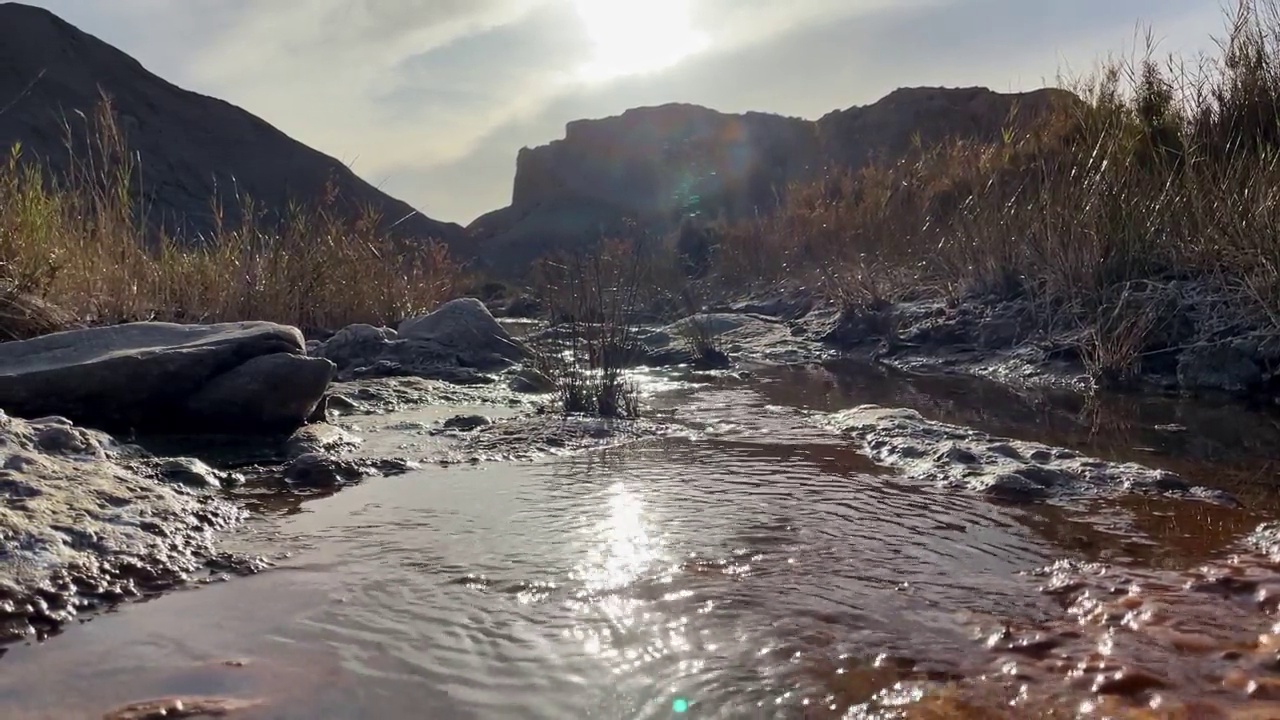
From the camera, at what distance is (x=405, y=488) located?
272 centimetres

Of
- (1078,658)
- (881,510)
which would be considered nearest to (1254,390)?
(881,510)

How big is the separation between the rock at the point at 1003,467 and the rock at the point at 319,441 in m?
1.80

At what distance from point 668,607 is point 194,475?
1.60 m

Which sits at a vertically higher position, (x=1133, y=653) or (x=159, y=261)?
(x=159, y=261)

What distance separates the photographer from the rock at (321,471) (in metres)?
2.74

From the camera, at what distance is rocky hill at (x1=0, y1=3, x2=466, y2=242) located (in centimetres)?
3488

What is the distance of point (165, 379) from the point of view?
3.24 metres

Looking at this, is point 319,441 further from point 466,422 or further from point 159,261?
point 159,261

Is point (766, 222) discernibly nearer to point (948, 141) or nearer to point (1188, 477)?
point (948, 141)

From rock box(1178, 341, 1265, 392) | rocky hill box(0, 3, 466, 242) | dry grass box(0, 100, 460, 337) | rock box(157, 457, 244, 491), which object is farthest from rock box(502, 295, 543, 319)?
rocky hill box(0, 3, 466, 242)

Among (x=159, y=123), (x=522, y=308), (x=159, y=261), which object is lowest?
(x=522, y=308)

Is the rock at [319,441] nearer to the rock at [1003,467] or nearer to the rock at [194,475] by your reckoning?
the rock at [194,475]

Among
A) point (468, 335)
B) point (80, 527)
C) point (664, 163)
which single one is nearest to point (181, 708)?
point (80, 527)

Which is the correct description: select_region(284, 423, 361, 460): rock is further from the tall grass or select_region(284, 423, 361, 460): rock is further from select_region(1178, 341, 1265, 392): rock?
select_region(1178, 341, 1265, 392): rock
